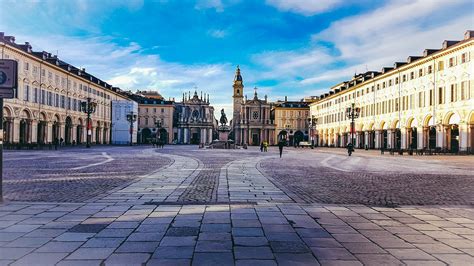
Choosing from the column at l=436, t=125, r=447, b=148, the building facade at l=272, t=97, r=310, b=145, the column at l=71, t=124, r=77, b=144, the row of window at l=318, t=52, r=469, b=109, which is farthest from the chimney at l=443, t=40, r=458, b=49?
the building facade at l=272, t=97, r=310, b=145

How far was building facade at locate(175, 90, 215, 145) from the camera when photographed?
120m

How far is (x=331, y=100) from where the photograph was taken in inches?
3492

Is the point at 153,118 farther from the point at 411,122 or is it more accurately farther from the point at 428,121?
the point at 428,121

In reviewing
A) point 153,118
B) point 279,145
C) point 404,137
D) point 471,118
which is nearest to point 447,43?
point 471,118

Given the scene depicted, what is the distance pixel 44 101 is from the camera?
53.4 meters

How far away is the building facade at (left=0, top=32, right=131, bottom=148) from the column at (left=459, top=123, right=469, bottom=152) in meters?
44.6

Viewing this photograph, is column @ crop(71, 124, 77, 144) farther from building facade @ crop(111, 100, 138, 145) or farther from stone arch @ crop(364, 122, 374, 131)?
stone arch @ crop(364, 122, 374, 131)

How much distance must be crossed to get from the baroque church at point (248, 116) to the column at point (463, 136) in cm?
7665

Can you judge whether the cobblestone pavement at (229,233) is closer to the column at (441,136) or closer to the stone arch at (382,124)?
the column at (441,136)

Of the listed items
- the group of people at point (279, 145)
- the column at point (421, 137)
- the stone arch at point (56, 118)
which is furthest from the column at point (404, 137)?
the stone arch at point (56, 118)

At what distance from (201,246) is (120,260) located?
108 cm

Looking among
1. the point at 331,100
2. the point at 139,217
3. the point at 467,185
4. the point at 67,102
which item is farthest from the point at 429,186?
the point at 331,100

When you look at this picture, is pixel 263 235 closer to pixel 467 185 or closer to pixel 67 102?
pixel 467 185

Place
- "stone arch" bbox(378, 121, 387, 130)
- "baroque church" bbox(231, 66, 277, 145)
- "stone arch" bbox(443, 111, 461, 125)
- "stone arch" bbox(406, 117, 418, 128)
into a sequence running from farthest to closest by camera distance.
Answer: "baroque church" bbox(231, 66, 277, 145) < "stone arch" bbox(378, 121, 387, 130) < "stone arch" bbox(406, 117, 418, 128) < "stone arch" bbox(443, 111, 461, 125)
